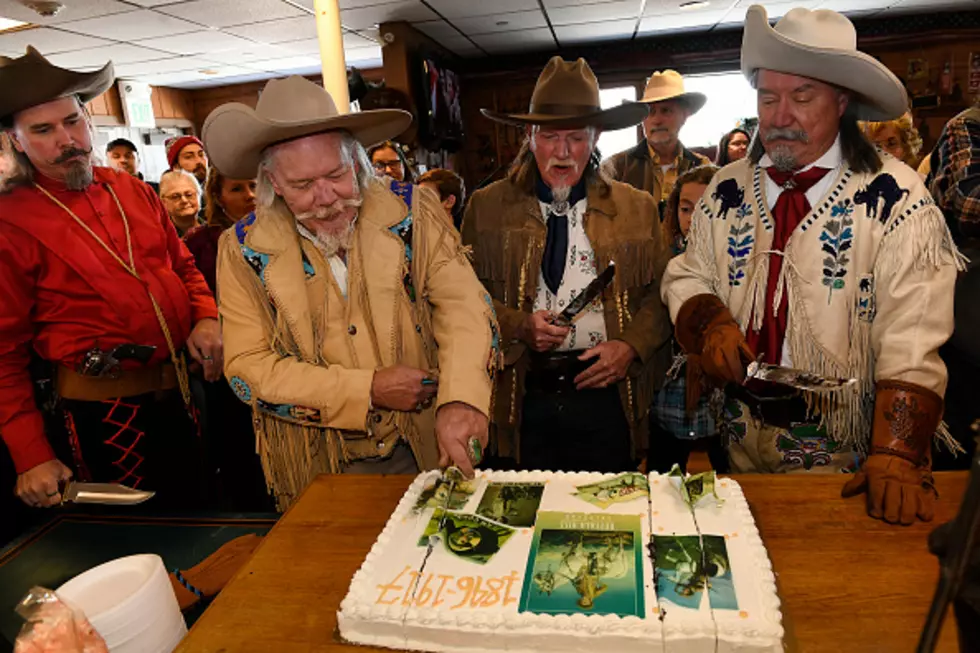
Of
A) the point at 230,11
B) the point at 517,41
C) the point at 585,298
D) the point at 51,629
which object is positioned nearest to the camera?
the point at 51,629

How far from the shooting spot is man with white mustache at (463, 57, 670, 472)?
1.94 meters

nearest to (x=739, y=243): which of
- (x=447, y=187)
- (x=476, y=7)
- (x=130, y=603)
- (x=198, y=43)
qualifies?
(x=130, y=603)

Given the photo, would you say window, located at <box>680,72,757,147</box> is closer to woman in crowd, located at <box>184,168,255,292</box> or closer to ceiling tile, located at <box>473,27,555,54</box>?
ceiling tile, located at <box>473,27,555,54</box>

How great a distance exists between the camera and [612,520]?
1079 millimetres

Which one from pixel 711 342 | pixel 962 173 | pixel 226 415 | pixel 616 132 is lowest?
pixel 226 415

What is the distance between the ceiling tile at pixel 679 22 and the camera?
21.6 feet

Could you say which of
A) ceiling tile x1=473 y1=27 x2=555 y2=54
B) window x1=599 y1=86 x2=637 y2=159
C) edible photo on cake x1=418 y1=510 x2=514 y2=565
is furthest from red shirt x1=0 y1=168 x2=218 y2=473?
window x1=599 y1=86 x2=637 y2=159

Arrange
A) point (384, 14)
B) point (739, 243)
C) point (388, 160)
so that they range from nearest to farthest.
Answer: point (739, 243) < point (388, 160) < point (384, 14)

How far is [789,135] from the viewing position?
55.4 inches

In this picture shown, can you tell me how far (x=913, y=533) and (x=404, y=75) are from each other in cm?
598

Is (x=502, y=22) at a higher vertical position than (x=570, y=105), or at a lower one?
higher

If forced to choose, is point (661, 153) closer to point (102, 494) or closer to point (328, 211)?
point (328, 211)

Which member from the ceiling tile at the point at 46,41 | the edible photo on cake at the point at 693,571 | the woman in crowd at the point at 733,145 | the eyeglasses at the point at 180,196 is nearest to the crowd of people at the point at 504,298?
the edible photo on cake at the point at 693,571

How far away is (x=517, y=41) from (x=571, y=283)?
20.1 feet
